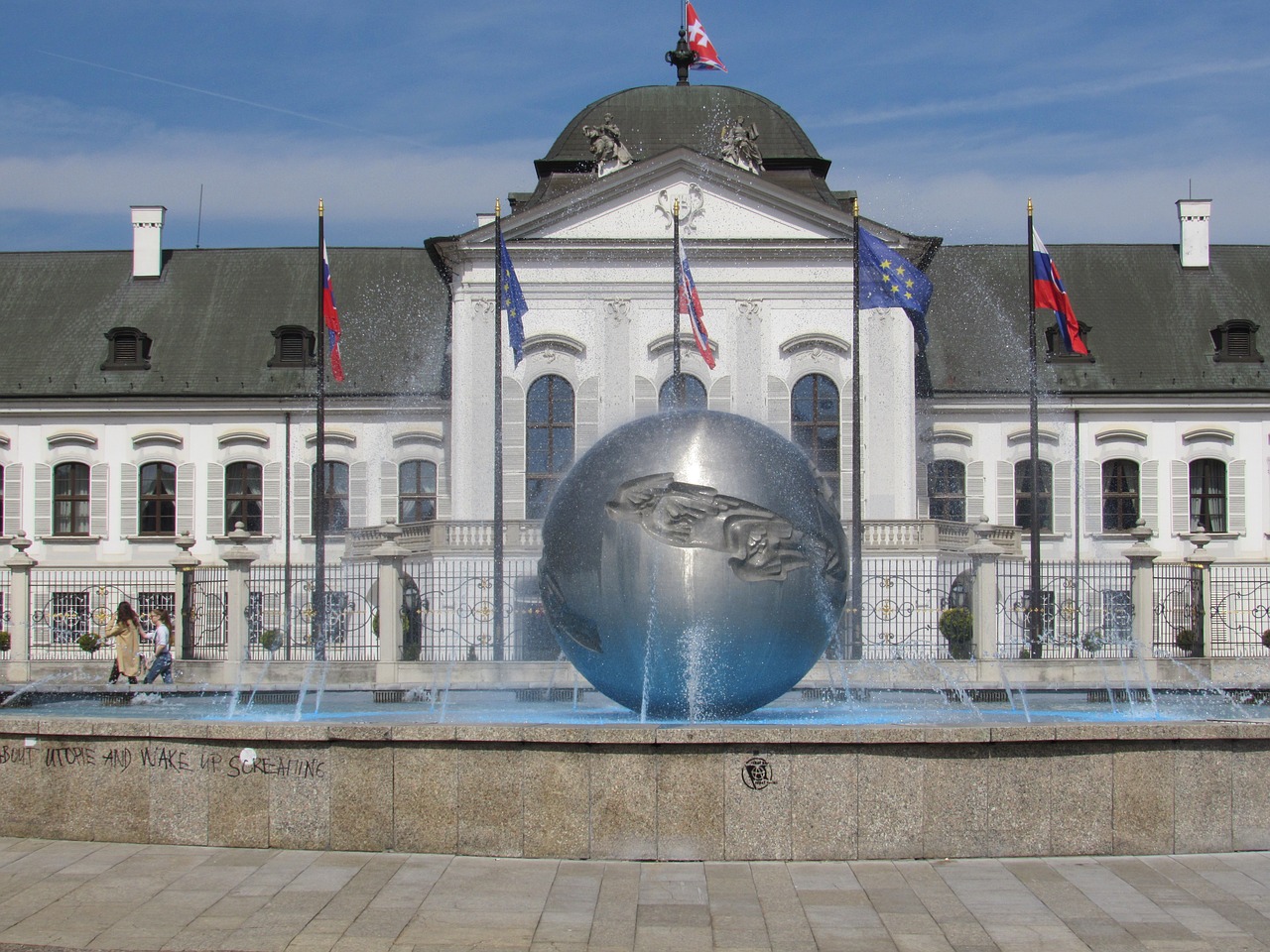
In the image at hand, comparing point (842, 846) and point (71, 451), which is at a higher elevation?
point (71, 451)

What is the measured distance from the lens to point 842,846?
10.4m

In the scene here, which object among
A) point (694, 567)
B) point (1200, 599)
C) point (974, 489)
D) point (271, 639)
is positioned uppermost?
point (974, 489)

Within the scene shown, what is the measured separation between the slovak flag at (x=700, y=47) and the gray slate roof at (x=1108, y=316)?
10.0 meters

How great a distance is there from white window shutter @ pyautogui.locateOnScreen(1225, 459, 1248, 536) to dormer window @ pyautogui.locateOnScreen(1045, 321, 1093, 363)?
15.3 ft

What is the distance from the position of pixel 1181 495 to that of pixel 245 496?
81.8 feet

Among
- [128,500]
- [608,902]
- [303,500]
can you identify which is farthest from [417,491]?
[608,902]

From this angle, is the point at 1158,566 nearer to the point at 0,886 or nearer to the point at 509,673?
the point at 509,673

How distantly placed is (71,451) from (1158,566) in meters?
28.2

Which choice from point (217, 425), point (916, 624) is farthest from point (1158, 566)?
point (217, 425)

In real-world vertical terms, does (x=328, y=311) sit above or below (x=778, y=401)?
above

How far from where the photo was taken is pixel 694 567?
458 inches

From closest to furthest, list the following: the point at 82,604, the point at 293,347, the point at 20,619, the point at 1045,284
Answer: the point at 20,619 → the point at 1045,284 → the point at 82,604 → the point at 293,347

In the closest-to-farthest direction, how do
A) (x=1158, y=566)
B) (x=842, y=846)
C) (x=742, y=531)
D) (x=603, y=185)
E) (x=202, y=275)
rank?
(x=842, y=846), (x=742, y=531), (x=1158, y=566), (x=603, y=185), (x=202, y=275)

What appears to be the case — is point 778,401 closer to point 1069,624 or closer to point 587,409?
point 587,409
